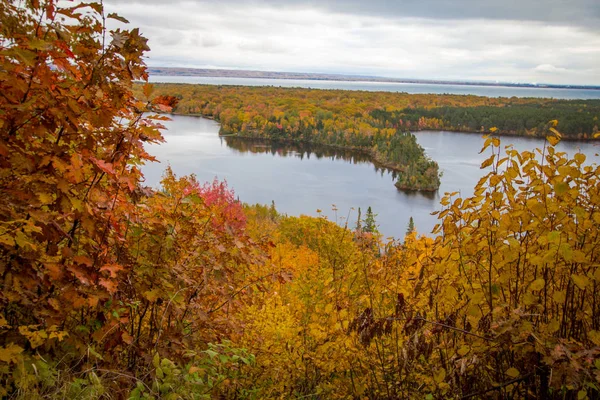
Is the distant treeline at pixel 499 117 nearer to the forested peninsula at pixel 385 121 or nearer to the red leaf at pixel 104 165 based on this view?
the forested peninsula at pixel 385 121

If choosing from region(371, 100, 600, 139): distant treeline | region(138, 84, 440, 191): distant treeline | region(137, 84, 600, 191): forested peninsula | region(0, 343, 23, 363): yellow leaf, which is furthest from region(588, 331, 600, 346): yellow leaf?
region(371, 100, 600, 139): distant treeline

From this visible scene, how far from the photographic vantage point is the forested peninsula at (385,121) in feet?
234

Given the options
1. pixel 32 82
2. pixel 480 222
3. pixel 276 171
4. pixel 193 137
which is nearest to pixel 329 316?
pixel 480 222

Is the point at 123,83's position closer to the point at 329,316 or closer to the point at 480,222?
the point at 480,222

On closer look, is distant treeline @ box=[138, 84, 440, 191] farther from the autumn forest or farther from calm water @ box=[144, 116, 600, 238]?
the autumn forest

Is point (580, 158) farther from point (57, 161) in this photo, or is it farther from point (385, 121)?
point (385, 121)

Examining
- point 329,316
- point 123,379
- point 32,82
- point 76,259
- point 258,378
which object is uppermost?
point 32,82

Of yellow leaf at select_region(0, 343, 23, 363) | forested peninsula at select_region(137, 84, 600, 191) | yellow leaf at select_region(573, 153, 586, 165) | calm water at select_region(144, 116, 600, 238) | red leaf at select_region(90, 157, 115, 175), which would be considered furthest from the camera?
forested peninsula at select_region(137, 84, 600, 191)

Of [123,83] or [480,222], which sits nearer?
[123,83]

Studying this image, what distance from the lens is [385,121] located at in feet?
448

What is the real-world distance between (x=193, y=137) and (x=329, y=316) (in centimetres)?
9905

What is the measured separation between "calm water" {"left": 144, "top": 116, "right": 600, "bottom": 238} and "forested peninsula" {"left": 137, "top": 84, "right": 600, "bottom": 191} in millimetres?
4363

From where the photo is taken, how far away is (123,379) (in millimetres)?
2928

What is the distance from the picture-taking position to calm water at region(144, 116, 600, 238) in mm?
53938
